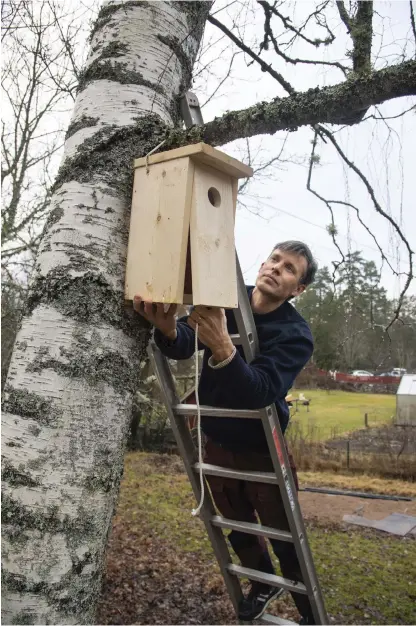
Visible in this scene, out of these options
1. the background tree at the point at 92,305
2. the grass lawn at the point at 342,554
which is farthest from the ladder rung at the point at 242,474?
the grass lawn at the point at 342,554

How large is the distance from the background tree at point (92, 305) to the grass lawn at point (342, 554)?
10.8 feet

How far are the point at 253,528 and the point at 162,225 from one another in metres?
1.59

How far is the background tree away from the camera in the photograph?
1090 millimetres

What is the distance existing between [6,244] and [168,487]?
4.12m

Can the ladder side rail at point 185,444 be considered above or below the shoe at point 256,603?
above

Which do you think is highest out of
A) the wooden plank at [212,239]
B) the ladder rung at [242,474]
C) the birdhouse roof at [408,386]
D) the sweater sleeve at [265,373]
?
the wooden plank at [212,239]

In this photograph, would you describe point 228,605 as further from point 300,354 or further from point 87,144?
point 87,144

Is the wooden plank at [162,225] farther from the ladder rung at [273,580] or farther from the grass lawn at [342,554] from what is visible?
the grass lawn at [342,554]

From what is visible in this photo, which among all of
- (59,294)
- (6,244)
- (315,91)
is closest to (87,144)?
(59,294)

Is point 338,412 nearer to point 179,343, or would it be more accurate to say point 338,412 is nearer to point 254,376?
point 179,343

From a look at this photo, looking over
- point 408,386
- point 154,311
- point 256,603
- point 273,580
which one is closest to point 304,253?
point 154,311

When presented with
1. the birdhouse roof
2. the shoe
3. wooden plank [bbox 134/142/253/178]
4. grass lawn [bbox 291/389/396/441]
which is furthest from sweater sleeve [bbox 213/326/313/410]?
the birdhouse roof

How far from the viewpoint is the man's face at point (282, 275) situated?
218 cm

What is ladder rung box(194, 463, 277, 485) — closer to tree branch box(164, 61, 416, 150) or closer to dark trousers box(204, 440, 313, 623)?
dark trousers box(204, 440, 313, 623)
